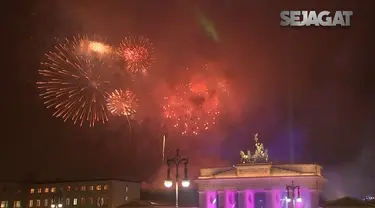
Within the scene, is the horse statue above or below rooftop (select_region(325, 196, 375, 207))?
above

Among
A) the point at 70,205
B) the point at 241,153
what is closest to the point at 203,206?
the point at 241,153

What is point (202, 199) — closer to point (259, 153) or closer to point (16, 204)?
point (259, 153)

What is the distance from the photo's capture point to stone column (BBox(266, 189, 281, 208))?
87125mm

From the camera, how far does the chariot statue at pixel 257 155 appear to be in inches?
3472

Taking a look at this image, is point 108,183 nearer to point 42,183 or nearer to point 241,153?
point 42,183

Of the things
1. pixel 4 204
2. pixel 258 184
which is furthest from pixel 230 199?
pixel 4 204

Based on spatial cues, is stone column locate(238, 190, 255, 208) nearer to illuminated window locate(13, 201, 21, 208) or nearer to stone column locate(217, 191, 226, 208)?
stone column locate(217, 191, 226, 208)

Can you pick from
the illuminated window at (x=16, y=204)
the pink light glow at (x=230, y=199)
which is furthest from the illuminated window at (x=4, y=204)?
the pink light glow at (x=230, y=199)

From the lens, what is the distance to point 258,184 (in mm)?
88250

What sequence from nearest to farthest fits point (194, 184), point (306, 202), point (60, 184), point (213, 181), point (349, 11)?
point (349, 11) → point (306, 202) → point (213, 181) → point (194, 184) → point (60, 184)

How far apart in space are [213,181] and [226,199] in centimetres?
379

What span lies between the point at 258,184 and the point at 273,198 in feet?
10.6

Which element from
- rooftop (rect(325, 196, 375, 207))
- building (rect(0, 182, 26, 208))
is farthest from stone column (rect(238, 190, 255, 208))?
building (rect(0, 182, 26, 208))

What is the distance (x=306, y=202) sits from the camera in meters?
85.9
